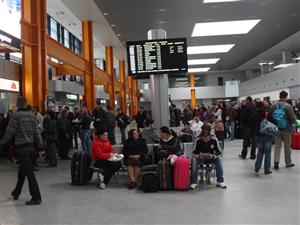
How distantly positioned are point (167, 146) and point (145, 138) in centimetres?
168

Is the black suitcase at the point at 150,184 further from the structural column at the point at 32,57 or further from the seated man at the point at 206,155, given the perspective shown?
the structural column at the point at 32,57

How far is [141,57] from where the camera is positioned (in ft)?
31.8

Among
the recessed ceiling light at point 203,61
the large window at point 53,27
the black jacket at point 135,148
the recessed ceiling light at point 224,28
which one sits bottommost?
the black jacket at point 135,148

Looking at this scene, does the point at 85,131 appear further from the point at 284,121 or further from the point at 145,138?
the point at 284,121

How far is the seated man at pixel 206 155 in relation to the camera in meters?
6.69

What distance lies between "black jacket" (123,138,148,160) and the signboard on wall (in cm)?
741

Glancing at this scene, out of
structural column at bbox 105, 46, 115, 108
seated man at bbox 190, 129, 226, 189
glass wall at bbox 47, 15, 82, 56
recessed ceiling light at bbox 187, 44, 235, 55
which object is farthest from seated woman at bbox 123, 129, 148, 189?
recessed ceiling light at bbox 187, 44, 235, 55

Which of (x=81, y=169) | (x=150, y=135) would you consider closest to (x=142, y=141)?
(x=81, y=169)

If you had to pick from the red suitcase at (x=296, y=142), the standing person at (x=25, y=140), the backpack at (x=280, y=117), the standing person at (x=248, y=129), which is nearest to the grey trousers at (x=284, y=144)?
the backpack at (x=280, y=117)

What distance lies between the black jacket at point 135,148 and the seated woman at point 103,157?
27 centimetres

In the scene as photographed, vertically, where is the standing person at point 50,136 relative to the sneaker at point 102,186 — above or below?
above

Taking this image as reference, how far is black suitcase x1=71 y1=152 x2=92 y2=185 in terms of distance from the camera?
24.0 ft

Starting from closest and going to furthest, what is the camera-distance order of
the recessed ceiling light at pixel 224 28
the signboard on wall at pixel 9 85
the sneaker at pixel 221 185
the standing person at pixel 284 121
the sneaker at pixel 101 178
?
the sneaker at pixel 221 185
the sneaker at pixel 101 178
the standing person at pixel 284 121
the signboard on wall at pixel 9 85
the recessed ceiling light at pixel 224 28

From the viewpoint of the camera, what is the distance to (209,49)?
27.3 m
